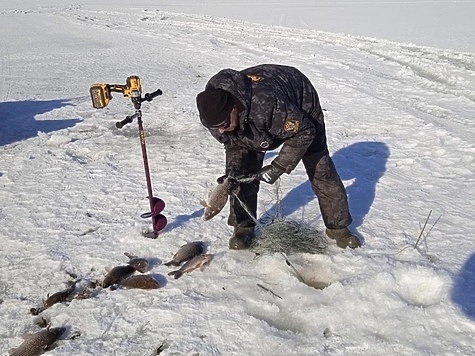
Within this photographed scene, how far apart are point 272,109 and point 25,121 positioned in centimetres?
646

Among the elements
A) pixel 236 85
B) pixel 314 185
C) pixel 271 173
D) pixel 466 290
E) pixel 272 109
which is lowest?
pixel 466 290

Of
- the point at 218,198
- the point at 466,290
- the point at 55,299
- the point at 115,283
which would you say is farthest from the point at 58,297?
the point at 466,290

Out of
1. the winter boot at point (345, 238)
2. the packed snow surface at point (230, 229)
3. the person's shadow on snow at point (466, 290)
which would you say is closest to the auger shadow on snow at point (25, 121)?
the packed snow surface at point (230, 229)

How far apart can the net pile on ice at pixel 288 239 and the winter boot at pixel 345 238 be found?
0.44ft

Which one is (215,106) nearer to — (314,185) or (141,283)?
(314,185)

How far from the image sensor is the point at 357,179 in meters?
5.84

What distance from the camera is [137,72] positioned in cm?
1283

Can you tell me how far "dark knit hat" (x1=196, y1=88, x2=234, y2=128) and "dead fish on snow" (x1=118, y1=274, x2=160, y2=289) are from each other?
143 cm

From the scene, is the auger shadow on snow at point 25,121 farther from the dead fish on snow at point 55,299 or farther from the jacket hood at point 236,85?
the jacket hood at point 236,85

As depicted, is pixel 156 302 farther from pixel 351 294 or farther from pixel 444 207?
pixel 444 207

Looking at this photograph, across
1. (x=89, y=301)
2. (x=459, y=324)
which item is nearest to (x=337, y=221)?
(x=459, y=324)

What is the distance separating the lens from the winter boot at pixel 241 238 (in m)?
4.38

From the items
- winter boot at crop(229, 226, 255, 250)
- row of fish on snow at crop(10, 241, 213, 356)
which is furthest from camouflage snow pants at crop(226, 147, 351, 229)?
row of fish on snow at crop(10, 241, 213, 356)

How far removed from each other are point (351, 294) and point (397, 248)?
0.92 meters
